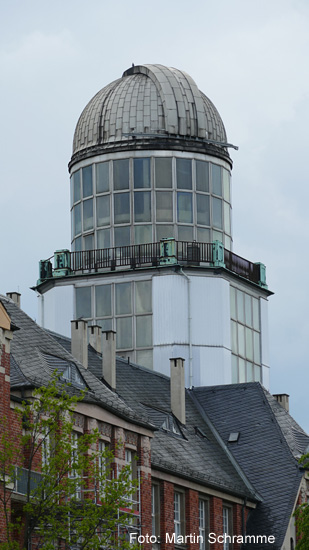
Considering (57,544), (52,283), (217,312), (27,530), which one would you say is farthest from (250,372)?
(27,530)

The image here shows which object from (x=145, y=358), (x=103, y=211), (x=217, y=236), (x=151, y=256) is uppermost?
(x=103, y=211)

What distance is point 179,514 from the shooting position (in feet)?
222

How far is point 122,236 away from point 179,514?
21802mm

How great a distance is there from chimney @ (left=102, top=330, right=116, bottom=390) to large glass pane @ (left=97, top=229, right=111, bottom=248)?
1706 cm

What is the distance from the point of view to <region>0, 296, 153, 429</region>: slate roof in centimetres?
5525

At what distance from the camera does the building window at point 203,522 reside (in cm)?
6912

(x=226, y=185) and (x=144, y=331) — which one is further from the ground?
(x=226, y=185)

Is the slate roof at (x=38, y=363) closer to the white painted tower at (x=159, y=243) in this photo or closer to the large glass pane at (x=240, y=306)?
the white painted tower at (x=159, y=243)

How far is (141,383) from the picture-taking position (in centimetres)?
7494

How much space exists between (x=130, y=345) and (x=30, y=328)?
75.0 feet

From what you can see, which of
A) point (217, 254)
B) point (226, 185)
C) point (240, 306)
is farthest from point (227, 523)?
point (226, 185)

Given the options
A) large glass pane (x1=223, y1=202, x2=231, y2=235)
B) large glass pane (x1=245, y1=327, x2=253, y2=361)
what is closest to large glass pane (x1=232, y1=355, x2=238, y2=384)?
large glass pane (x1=245, y1=327, x2=253, y2=361)

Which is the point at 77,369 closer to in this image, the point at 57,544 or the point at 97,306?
the point at 57,544

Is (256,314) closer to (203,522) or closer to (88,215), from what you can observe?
(88,215)
